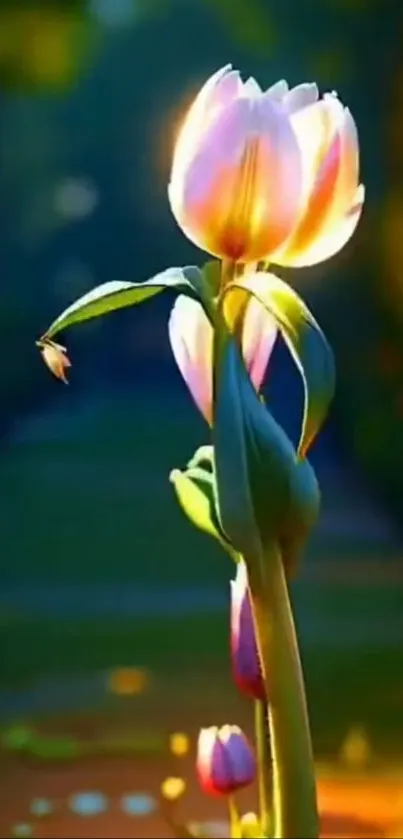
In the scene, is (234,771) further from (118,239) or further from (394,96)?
(394,96)

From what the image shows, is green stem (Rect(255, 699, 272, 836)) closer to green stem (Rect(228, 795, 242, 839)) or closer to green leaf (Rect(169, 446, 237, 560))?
green stem (Rect(228, 795, 242, 839))

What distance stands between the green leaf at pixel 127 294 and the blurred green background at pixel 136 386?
0.15 meters

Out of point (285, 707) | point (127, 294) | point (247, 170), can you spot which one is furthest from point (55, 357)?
point (285, 707)

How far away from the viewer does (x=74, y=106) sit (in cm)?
111

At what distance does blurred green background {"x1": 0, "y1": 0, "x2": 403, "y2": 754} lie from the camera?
1.10 m

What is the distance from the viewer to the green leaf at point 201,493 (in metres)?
1.00

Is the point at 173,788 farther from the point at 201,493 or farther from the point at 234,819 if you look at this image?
the point at 201,493

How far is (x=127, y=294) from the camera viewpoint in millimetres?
938

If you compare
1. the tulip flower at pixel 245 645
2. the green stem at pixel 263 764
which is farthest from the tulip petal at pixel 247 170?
the green stem at pixel 263 764

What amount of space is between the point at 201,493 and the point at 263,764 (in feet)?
0.75

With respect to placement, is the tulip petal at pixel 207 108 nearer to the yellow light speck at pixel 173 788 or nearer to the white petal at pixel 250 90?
the white petal at pixel 250 90

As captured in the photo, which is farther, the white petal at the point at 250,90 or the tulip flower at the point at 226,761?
the tulip flower at the point at 226,761

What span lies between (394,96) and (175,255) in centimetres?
24

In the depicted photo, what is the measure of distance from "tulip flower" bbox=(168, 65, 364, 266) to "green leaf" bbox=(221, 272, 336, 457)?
0.10 feet
